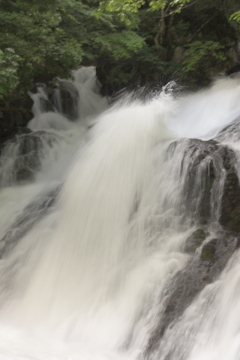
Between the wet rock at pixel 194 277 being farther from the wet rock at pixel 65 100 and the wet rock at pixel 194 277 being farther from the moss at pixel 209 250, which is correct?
the wet rock at pixel 65 100

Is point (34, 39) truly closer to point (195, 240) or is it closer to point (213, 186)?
point (213, 186)

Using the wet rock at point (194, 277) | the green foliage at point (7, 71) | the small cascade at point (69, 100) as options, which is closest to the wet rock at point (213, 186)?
the wet rock at point (194, 277)

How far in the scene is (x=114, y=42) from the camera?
30.1 ft

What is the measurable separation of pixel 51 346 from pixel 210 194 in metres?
2.74

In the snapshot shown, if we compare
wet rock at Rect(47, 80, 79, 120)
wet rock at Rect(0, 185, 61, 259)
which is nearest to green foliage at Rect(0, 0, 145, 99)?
wet rock at Rect(0, 185, 61, 259)

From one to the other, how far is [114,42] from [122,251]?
6.48 meters

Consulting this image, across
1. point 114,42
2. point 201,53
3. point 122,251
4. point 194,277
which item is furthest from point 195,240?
point 114,42

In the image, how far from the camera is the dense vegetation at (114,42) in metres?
6.54

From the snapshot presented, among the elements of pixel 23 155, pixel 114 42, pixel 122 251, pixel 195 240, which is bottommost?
pixel 195 240

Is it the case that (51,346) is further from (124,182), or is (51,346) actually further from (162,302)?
(124,182)

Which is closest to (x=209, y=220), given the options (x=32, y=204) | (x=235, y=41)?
(x=32, y=204)

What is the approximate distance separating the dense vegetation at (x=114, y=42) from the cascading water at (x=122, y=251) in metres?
1.98

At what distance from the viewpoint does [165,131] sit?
6430 mm

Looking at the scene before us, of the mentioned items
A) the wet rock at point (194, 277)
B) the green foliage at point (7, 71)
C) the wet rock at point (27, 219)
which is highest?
the green foliage at point (7, 71)
